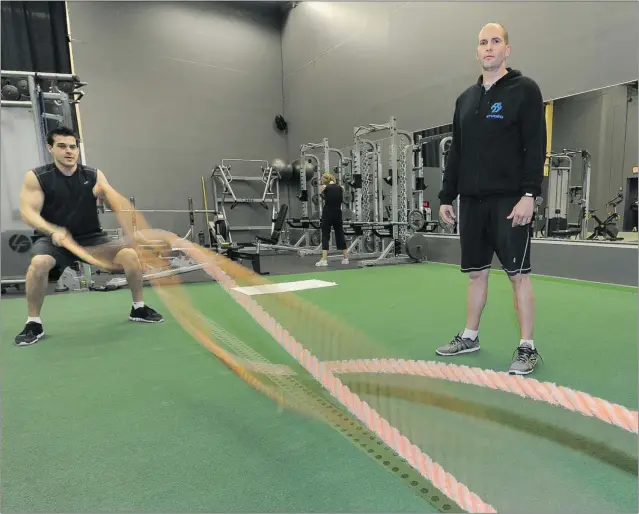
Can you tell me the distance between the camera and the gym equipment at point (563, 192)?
5.09m

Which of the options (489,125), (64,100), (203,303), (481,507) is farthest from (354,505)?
(64,100)

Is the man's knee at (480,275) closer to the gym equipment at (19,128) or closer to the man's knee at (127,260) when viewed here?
the man's knee at (127,260)

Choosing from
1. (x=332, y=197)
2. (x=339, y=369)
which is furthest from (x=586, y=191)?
(x=339, y=369)

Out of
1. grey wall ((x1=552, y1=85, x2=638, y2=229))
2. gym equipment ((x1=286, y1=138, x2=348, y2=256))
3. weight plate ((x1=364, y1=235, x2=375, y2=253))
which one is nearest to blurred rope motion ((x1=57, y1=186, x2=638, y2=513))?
weight plate ((x1=364, y1=235, x2=375, y2=253))

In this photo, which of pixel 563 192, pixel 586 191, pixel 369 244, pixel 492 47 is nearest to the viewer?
pixel 492 47

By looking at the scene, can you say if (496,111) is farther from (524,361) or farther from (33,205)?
(33,205)

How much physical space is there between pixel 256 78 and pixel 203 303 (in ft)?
26.0

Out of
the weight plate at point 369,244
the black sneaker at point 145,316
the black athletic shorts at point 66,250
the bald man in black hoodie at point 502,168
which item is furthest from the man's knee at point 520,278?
the weight plate at point 369,244

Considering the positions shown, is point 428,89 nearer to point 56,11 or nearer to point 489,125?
point 489,125

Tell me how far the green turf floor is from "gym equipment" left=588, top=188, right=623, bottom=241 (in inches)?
103

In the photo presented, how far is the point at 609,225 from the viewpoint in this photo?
479cm

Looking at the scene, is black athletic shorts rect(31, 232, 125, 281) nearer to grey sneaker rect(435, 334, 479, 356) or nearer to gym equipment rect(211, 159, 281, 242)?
grey sneaker rect(435, 334, 479, 356)

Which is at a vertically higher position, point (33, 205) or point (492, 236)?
point (33, 205)

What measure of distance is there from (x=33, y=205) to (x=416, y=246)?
460 cm
